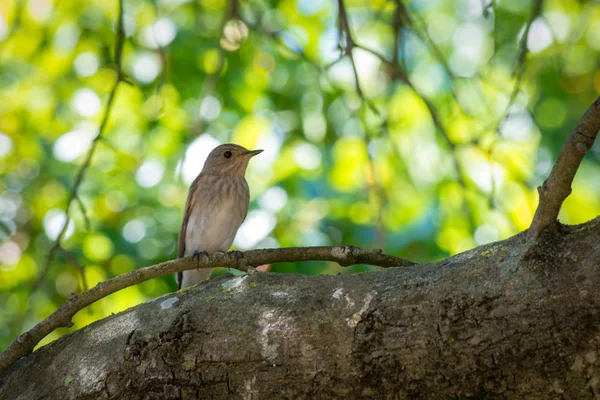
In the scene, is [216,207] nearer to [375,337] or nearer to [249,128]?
[249,128]

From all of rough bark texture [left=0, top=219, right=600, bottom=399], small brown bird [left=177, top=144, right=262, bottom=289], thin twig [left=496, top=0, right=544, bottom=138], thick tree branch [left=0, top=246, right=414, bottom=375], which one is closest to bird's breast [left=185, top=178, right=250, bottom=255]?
small brown bird [left=177, top=144, right=262, bottom=289]

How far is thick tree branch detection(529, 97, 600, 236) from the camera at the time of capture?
1951 millimetres

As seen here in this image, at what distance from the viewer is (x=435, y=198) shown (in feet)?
18.8

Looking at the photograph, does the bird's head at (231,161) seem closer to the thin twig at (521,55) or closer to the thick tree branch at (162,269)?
the thin twig at (521,55)

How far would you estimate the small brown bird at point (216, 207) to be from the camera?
5902mm

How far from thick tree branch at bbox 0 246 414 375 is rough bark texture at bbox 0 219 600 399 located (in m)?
0.20

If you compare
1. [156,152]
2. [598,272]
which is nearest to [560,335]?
[598,272]

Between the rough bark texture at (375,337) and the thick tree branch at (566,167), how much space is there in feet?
0.16

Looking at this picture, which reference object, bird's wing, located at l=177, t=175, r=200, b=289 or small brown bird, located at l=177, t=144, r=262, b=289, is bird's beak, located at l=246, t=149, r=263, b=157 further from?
bird's wing, located at l=177, t=175, r=200, b=289

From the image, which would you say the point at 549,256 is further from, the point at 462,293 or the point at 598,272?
the point at 462,293

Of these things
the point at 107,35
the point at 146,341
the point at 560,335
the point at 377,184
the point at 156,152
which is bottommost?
the point at 560,335

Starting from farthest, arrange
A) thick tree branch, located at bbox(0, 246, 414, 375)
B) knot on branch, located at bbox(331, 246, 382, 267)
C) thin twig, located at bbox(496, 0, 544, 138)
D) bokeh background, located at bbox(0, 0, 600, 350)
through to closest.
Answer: bokeh background, located at bbox(0, 0, 600, 350) < thin twig, located at bbox(496, 0, 544, 138) < knot on branch, located at bbox(331, 246, 382, 267) < thick tree branch, located at bbox(0, 246, 414, 375)

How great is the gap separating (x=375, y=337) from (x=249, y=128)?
471 cm

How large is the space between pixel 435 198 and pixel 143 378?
154 inches
